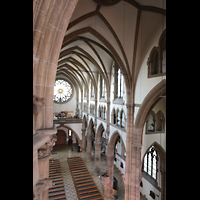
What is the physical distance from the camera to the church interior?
2.71 meters

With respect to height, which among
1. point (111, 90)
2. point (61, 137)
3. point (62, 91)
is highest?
point (62, 91)

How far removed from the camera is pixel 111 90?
49.9 feet

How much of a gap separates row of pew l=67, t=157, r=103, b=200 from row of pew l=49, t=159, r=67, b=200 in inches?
48.5

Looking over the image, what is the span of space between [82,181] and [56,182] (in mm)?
2419

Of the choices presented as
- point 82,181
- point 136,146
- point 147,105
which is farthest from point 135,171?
point 82,181

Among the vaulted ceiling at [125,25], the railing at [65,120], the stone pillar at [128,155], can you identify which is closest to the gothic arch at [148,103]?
the stone pillar at [128,155]

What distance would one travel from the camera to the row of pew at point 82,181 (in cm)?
1384

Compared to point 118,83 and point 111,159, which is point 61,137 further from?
point 118,83

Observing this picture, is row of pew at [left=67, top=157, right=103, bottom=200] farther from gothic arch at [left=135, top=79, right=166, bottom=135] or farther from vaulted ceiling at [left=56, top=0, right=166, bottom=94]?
vaulted ceiling at [left=56, top=0, right=166, bottom=94]
